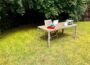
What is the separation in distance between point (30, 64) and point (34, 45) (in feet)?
3.96

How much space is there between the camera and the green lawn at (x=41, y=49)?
4.35 meters

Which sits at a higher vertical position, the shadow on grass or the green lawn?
the shadow on grass

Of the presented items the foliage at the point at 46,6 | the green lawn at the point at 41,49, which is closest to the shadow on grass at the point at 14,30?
the green lawn at the point at 41,49

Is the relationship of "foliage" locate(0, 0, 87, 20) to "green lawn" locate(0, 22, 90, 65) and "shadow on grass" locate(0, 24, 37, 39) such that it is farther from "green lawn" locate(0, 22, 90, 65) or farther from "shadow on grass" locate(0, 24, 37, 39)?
"green lawn" locate(0, 22, 90, 65)

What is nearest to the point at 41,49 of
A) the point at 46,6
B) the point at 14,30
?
the point at 46,6

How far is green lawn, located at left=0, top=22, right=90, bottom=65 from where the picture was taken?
4.35 meters

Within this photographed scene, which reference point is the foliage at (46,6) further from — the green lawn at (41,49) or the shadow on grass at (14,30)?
the green lawn at (41,49)

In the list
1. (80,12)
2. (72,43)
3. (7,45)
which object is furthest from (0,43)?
(80,12)

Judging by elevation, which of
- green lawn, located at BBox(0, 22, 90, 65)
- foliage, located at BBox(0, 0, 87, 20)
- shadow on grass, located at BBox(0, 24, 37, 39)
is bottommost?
green lawn, located at BBox(0, 22, 90, 65)

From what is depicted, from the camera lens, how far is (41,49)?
16.5ft

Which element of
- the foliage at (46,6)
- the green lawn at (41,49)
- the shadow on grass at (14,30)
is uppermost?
the foliage at (46,6)

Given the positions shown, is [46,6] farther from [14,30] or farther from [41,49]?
[41,49]

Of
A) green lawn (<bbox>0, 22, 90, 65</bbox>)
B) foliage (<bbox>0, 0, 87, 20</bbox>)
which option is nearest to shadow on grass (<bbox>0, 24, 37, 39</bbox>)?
green lawn (<bbox>0, 22, 90, 65</bbox>)

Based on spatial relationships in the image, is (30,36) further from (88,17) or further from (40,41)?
(88,17)
